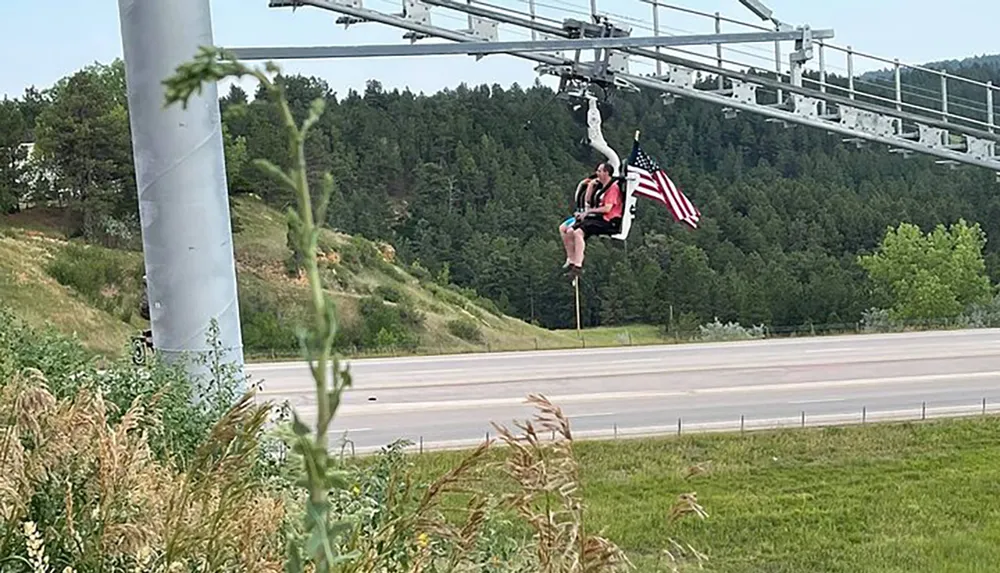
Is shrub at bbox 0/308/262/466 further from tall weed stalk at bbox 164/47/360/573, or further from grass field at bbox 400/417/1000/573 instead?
grass field at bbox 400/417/1000/573

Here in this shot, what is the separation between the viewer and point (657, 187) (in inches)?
231

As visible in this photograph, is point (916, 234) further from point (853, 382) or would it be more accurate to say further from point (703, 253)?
point (853, 382)

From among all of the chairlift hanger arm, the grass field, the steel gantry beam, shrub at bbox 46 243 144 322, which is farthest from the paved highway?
the steel gantry beam

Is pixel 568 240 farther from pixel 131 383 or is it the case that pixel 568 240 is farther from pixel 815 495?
pixel 815 495

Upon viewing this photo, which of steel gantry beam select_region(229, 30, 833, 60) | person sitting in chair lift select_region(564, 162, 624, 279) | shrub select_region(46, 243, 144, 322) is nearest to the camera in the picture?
steel gantry beam select_region(229, 30, 833, 60)

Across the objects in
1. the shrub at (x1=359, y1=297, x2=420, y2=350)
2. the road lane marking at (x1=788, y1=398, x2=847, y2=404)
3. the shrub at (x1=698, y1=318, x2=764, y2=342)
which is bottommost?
the shrub at (x1=698, y1=318, x2=764, y2=342)

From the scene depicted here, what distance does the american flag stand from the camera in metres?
5.81

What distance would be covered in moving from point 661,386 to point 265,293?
19602mm

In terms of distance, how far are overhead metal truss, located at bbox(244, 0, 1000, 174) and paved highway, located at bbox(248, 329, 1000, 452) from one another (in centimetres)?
906

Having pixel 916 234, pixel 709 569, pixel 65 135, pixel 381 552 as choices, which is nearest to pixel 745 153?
pixel 916 234

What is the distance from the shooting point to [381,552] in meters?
1.95

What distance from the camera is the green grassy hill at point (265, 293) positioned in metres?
26.6

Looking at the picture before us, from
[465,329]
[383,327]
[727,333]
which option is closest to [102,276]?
[383,327]

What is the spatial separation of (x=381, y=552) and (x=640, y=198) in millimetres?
4206
